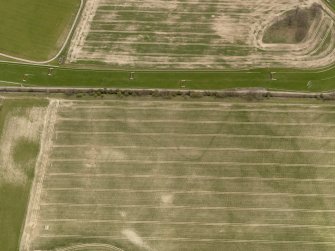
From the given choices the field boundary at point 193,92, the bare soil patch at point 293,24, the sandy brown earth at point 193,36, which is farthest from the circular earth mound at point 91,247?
the bare soil patch at point 293,24

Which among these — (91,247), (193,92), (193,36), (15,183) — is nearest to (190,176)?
(193,92)

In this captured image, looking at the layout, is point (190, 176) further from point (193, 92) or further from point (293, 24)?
point (293, 24)

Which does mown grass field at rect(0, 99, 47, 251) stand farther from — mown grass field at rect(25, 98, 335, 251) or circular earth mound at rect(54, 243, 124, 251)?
circular earth mound at rect(54, 243, 124, 251)

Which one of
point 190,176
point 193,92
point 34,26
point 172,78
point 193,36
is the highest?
point 193,36

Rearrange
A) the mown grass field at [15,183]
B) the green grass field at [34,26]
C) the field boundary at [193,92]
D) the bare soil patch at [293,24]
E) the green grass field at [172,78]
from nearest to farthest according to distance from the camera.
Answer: the mown grass field at [15,183] → the field boundary at [193,92] → the green grass field at [172,78] → the green grass field at [34,26] → the bare soil patch at [293,24]

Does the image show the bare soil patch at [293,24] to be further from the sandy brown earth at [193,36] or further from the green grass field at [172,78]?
the green grass field at [172,78]

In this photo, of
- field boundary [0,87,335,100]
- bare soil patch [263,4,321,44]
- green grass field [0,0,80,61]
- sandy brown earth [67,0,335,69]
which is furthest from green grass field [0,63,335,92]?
bare soil patch [263,4,321,44]

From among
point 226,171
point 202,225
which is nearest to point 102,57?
point 226,171
